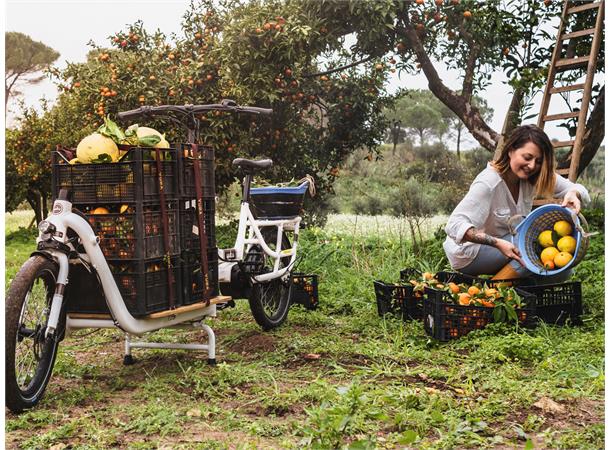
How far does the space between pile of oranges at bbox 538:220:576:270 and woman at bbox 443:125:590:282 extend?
0.43 feet

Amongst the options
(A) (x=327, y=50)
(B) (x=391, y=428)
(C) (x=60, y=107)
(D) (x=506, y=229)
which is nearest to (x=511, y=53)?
(A) (x=327, y=50)

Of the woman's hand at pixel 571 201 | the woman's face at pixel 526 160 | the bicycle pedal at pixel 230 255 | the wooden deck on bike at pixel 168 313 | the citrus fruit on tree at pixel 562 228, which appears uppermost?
the woman's face at pixel 526 160

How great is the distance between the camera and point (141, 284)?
329 cm

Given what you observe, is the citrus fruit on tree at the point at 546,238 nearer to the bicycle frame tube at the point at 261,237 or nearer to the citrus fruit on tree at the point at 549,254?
the citrus fruit on tree at the point at 549,254

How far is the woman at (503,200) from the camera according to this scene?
14.1ft

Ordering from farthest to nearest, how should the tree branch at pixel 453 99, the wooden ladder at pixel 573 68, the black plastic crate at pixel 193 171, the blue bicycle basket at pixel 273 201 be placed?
the tree branch at pixel 453 99, the wooden ladder at pixel 573 68, the blue bicycle basket at pixel 273 201, the black plastic crate at pixel 193 171

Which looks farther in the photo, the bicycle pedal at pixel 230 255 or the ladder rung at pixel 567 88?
the ladder rung at pixel 567 88

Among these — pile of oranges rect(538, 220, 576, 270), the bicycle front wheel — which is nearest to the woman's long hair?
pile of oranges rect(538, 220, 576, 270)

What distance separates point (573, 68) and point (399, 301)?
4.01 m

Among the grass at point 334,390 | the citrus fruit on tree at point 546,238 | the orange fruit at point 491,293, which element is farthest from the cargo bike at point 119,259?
the citrus fruit on tree at point 546,238

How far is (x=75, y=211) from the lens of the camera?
3.19 m

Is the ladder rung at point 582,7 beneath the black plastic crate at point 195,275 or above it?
above

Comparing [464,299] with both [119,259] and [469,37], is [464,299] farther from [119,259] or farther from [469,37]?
[469,37]

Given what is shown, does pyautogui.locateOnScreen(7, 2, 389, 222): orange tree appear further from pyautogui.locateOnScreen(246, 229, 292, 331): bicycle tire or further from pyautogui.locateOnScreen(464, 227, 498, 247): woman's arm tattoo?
pyautogui.locateOnScreen(464, 227, 498, 247): woman's arm tattoo
